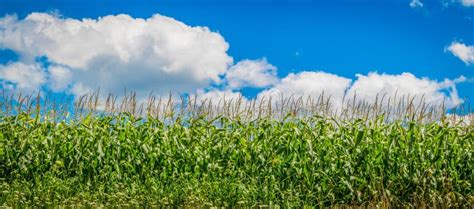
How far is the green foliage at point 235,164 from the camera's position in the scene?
869 centimetres

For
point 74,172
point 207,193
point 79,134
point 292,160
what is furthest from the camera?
point 79,134

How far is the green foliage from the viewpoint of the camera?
869 centimetres

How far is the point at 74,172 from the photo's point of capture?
32.7ft

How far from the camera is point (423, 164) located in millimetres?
9023

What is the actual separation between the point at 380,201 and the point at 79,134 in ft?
18.3

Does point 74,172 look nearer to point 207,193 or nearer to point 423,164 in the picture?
point 207,193

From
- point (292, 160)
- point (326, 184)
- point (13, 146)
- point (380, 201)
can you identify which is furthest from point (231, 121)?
point (13, 146)

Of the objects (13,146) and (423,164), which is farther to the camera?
(13,146)

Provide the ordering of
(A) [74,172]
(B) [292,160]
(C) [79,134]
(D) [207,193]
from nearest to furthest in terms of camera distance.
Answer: (D) [207,193] < (B) [292,160] < (A) [74,172] < (C) [79,134]

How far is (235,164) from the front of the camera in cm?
959

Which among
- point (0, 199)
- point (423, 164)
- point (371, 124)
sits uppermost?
point (371, 124)

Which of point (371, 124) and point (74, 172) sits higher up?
point (371, 124)

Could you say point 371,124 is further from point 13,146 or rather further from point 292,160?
point 13,146

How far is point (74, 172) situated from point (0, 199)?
154cm
